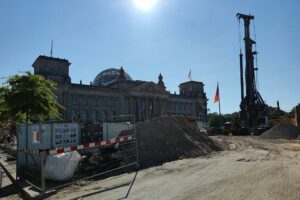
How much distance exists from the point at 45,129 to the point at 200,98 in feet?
338

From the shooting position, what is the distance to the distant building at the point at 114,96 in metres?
84.7

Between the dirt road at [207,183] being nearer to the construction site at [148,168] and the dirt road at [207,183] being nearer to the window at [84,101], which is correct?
the construction site at [148,168]

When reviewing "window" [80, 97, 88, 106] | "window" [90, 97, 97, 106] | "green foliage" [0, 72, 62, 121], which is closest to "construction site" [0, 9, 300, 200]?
"green foliage" [0, 72, 62, 121]

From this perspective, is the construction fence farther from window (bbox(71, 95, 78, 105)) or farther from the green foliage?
window (bbox(71, 95, 78, 105))

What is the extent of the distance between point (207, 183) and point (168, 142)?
23.3ft

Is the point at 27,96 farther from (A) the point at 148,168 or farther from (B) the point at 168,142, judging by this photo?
(B) the point at 168,142

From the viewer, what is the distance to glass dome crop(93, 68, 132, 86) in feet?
358

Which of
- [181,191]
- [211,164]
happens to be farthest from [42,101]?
[181,191]

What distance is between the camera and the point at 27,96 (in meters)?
15.7

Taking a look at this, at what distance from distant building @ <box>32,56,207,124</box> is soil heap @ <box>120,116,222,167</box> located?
53222mm

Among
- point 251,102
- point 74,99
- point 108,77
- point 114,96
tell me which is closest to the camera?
point 251,102

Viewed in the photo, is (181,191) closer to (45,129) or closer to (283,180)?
(283,180)

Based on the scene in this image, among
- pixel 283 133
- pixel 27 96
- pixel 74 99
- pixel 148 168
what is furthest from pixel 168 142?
pixel 74 99

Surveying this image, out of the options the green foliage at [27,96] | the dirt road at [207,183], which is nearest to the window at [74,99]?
the green foliage at [27,96]
